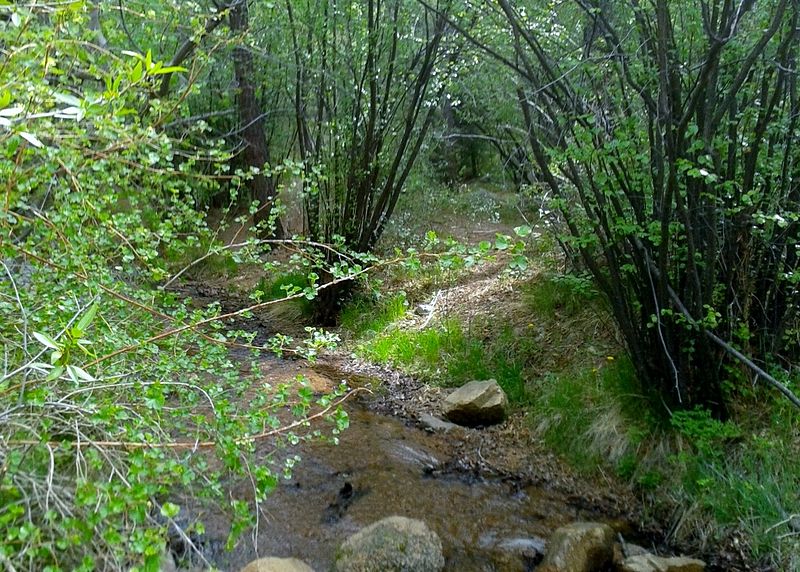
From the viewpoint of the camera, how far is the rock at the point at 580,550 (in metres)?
3.46

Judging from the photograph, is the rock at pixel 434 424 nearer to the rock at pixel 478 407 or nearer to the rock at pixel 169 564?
the rock at pixel 478 407

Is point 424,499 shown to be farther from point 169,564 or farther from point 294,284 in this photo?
point 294,284

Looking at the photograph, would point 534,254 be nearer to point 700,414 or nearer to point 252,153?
point 700,414

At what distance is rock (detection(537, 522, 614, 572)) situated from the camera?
3.46 metres

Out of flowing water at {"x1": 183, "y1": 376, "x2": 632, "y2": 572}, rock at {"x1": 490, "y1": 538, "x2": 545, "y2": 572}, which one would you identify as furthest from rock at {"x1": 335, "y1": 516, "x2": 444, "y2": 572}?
rock at {"x1": 490, "y1": 538, "x2": 545, "y2": 572}

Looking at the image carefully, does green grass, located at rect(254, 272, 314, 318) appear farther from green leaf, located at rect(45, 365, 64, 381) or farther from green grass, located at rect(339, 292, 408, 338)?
green leaf, located at rect(45, 365, 64, 381)

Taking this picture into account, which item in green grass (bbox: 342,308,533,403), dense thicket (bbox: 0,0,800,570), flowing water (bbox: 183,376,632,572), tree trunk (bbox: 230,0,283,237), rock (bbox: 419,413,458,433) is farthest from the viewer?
tree trunk (bbox: 230,0,283,237)

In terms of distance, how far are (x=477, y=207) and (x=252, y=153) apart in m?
3.77

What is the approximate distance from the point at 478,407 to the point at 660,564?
2.00 meters

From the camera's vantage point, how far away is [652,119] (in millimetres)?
3744

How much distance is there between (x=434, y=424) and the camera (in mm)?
5242

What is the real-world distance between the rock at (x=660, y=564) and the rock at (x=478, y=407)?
6.01ft

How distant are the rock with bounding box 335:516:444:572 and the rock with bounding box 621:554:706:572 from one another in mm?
967

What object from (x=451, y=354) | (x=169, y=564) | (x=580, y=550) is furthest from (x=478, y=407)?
(x=169, y=564)
